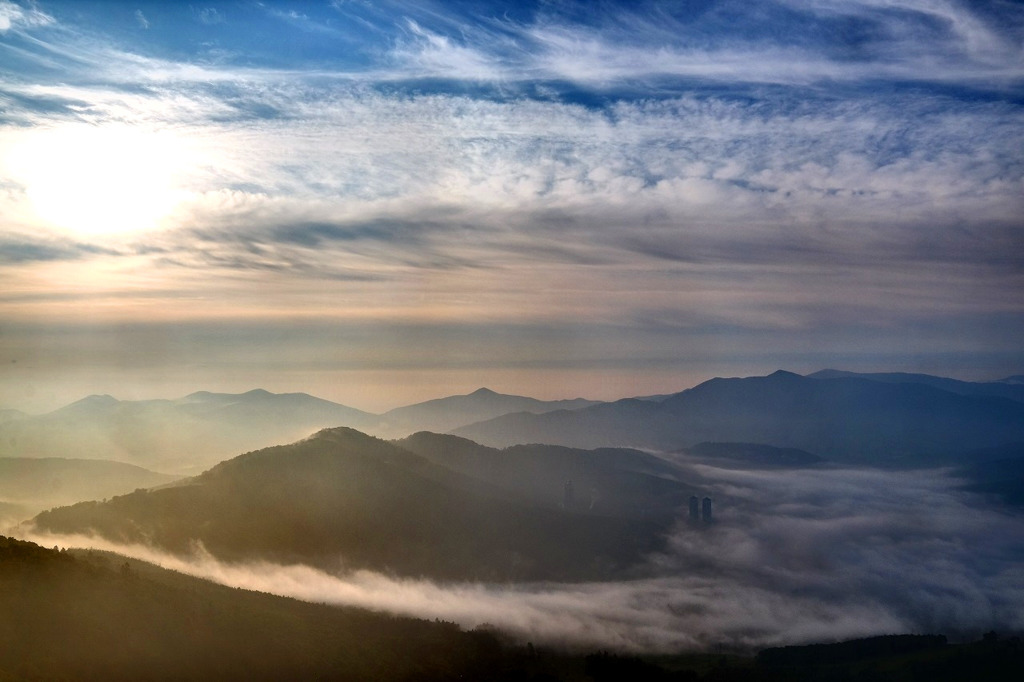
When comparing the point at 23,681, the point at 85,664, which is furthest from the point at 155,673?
the point at 23,681

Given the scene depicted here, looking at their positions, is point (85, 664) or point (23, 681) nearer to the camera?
point (23, 681)

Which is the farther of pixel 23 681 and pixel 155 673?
pixel 155 673

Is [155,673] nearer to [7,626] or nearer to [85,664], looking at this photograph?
[85,664]

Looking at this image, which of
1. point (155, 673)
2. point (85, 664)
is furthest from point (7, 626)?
point (155, 673)

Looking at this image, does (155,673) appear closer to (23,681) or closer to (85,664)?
(85,664)
